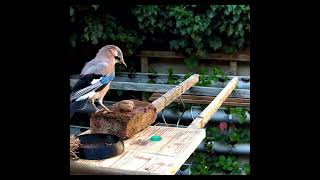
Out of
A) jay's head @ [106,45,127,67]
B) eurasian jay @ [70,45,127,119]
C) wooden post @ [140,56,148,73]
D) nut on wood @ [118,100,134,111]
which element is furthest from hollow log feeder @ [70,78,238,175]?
wooden post @ [140,56,148,73]

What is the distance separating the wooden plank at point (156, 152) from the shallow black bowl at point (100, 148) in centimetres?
3

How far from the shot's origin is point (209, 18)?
18.1ft

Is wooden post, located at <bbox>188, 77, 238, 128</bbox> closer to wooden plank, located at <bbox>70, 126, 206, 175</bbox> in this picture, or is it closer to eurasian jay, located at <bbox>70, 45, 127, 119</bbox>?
wooden plank, located at <bbox>70, 126, 206, 175</bbox>

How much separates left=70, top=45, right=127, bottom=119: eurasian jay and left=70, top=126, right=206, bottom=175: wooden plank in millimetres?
350

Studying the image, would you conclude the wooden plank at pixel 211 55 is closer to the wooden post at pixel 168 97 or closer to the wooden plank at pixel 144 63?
the wooden plank at pixel 144 63

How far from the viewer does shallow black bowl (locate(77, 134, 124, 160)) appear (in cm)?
235

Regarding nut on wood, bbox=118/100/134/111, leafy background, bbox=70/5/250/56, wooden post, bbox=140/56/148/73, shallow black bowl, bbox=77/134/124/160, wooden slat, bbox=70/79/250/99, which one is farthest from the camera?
wooden post, bbox=140/56/148/73

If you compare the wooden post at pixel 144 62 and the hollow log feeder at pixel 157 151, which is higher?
the wooden post at pixel 144 62

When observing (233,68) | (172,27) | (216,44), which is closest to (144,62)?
(172,27)

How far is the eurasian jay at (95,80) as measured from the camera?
2.77m

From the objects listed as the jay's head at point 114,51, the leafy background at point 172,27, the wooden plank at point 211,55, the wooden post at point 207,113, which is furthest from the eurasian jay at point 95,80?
the wooden plank at point 211,55

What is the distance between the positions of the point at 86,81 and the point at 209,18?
2975mm

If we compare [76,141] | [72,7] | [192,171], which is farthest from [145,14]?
[76,141]
